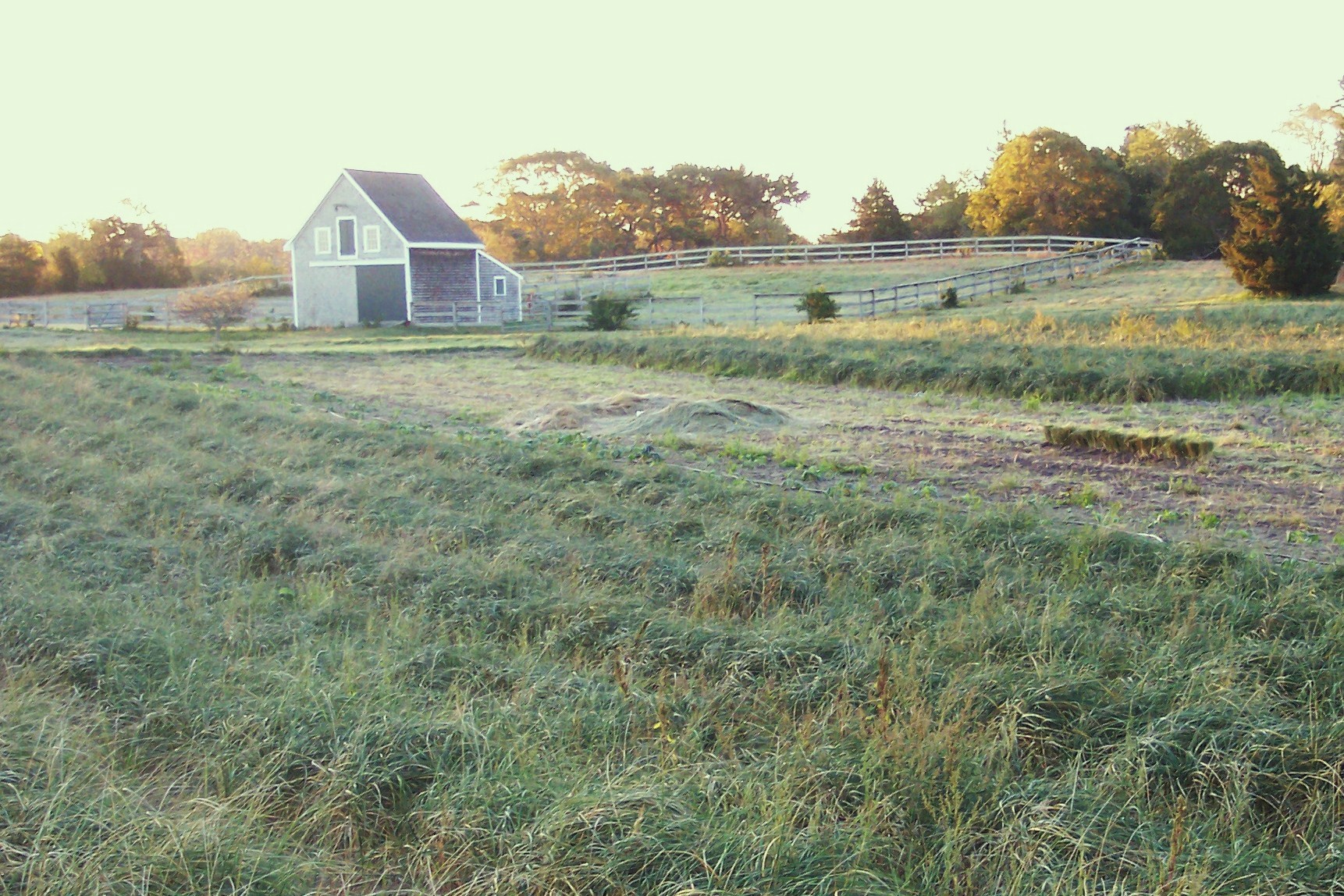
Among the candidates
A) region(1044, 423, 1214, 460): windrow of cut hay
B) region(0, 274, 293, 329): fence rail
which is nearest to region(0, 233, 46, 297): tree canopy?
region(0, 274, 293, 329): fence rail

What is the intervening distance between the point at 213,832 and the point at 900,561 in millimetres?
4518

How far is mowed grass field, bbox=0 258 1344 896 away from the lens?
3.87 metres

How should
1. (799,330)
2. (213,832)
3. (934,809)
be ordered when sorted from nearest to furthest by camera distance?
(213,832) < (934,809) < (799,330)

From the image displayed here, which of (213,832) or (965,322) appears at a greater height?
(965,322)

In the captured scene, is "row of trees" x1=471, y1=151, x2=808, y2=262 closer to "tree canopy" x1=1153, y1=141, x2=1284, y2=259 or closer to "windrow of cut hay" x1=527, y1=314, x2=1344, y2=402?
"tree canopy" x1=1153, y1=141, x2=1284, y2=259

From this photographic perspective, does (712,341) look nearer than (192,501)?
No

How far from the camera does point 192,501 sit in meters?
9.03

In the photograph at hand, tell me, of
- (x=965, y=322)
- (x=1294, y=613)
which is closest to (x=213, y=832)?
(x=1294, y=613)

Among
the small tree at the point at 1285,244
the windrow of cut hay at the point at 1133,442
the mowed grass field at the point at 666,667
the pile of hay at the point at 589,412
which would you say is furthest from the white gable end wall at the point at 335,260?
the windrow of cut hay at the point at 1133,442

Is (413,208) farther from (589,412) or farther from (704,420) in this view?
(704,420)

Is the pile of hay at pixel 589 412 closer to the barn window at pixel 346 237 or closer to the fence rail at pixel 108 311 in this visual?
the barn window at pixel 346 237

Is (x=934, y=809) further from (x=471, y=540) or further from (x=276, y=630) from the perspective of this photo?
(x=471, y=540)

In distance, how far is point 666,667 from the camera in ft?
18.6

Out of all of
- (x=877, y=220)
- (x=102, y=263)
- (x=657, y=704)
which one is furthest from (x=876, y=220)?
(x=657, y=704)
